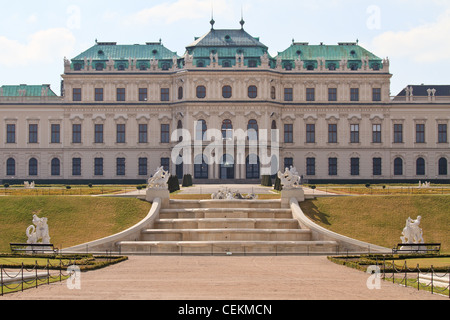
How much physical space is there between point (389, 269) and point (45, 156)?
63969 mm

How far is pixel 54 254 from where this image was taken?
123 ft

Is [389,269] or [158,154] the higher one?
[158,154]

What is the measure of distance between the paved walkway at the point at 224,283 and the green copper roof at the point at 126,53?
55.8 meters

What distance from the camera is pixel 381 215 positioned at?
47844 millimetres

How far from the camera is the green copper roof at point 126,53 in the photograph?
89000 millimetres

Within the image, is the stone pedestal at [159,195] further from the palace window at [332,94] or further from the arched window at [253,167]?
the palace window at [332,94]

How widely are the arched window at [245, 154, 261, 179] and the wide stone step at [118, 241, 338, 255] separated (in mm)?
40691

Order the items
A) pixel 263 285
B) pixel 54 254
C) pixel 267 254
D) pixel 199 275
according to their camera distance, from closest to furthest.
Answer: pixel 263 285
pixel 199 275
pixel 54 254
pixel 267 254

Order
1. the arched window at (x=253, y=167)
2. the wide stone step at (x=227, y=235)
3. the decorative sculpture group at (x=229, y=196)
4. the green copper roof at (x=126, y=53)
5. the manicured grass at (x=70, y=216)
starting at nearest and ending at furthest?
the manicured grass at (x=70, y=216), the wide stone step at (x=227, y=235), the decorative sculpture group at (x=229, y=196), the arched window at (x=253, y=167), the green copper roof at (x=126, y=53)

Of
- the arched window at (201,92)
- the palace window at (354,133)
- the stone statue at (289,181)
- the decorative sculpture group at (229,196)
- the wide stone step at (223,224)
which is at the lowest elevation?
the wide stone step at (223,224)

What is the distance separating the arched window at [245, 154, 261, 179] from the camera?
83438mm

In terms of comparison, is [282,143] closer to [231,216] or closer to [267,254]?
[231,216]

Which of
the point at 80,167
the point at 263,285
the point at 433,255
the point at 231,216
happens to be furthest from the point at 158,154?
the point at 263,285

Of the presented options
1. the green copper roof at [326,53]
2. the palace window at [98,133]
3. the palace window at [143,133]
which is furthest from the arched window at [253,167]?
the palace window at [98,133]
